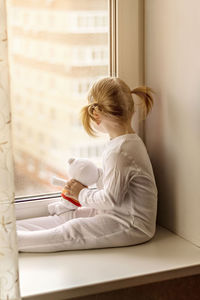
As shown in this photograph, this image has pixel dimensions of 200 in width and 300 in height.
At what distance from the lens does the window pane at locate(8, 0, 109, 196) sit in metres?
1.46

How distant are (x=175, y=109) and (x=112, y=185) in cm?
31

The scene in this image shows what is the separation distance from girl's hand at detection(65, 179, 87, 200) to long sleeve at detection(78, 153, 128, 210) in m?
0.07

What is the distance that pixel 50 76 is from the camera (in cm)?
151

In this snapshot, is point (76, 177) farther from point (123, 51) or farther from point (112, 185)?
point (123, 51)

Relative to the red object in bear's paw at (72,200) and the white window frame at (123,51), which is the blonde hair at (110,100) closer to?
the white window frame at (123,51)

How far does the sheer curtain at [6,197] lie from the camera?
0.98m

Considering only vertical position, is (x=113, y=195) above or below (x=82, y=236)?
above

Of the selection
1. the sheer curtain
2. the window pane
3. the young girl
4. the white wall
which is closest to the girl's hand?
the young girl

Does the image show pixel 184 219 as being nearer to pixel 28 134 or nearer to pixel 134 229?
pixel 134 229

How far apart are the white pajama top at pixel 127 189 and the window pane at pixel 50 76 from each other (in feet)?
0.65

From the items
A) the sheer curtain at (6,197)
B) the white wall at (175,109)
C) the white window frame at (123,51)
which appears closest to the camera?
the sheer curtain at (6,197)

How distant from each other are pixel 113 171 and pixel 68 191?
0.19 meters

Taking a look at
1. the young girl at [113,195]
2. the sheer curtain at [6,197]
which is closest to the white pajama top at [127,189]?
the young girl at [113,195]

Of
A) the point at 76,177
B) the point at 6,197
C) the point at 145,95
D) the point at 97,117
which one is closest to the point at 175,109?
the point at 145,95
